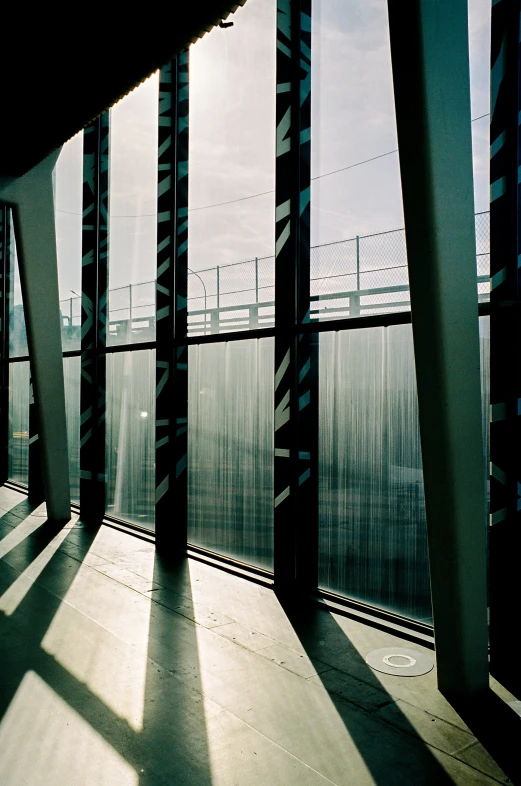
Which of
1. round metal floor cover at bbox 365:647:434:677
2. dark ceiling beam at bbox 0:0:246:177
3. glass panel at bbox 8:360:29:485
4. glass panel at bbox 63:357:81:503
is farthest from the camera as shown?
glass panel at bbox 8:360:29:485

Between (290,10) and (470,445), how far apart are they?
5078 mm

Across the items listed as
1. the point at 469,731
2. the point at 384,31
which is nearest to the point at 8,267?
the point at 384,31

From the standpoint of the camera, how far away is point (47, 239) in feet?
32.1

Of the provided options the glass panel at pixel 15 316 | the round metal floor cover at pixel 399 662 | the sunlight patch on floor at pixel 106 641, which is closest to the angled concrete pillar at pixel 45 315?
the sunlight patch on floor at pixel 106 641

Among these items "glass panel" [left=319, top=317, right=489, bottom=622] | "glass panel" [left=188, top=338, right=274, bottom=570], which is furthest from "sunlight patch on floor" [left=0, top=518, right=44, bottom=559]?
"glass panel" [left=319, top=317, right=489, bottom=622]

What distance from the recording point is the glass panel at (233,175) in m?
7.21

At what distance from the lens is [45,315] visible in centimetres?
999

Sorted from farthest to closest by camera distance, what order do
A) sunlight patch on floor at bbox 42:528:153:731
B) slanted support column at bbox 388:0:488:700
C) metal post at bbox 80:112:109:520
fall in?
metal post at bbox 80:112:109:520 → sunlight patch on floor at bbox 42:528:153:731 → slanted support column at bbox 388:0:488:700

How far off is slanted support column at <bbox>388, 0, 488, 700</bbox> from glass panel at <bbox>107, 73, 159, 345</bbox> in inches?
218

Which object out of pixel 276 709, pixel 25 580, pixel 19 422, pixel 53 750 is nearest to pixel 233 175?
pixel 25 580

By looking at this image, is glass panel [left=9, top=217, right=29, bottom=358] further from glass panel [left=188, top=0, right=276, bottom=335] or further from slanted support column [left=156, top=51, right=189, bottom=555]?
glass panel [left=188, top=0, right=276, bottom=335]

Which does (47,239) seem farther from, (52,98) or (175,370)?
(52,98)

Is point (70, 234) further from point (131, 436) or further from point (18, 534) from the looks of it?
point (18, 534)

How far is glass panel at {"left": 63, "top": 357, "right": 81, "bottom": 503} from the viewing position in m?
11.0
